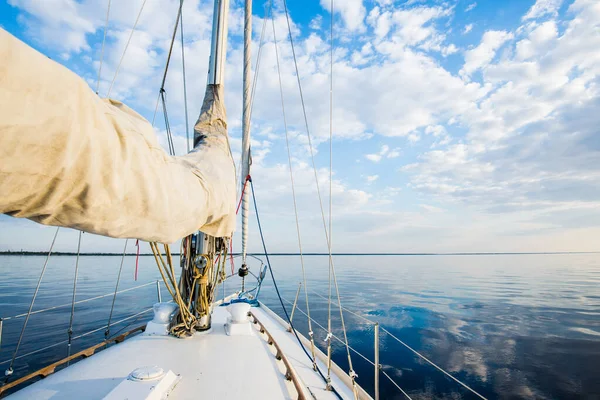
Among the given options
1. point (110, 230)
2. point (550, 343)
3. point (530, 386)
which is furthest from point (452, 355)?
point (110, 230)

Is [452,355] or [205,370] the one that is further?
[452,355]

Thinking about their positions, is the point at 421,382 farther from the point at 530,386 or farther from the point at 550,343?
the point at 550,343

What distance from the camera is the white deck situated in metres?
2.48

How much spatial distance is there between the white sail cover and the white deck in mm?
1925

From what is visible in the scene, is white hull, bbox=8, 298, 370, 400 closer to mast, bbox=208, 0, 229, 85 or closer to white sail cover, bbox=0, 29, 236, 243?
white sail cover, bbox=0, 29, 236, 243

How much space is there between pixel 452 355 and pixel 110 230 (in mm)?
8370

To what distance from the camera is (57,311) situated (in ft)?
38.6

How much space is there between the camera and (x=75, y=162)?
0.87m

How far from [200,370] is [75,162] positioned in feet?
9.39

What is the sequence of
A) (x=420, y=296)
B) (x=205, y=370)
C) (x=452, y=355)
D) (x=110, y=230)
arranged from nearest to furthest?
(x=110, y=230) < (x=205, y=370) < (x=452, y=355) < (x=420, y=296)

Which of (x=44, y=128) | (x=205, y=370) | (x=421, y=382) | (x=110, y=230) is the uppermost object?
(x=44, y=128)

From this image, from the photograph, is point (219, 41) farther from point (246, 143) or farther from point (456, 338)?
point (456, 338)

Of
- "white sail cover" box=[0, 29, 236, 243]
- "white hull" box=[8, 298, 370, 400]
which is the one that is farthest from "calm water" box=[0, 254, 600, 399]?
"white sail cover" box=[0, 29, 236, 243]

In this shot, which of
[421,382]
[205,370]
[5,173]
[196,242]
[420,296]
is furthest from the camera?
[420,296]
